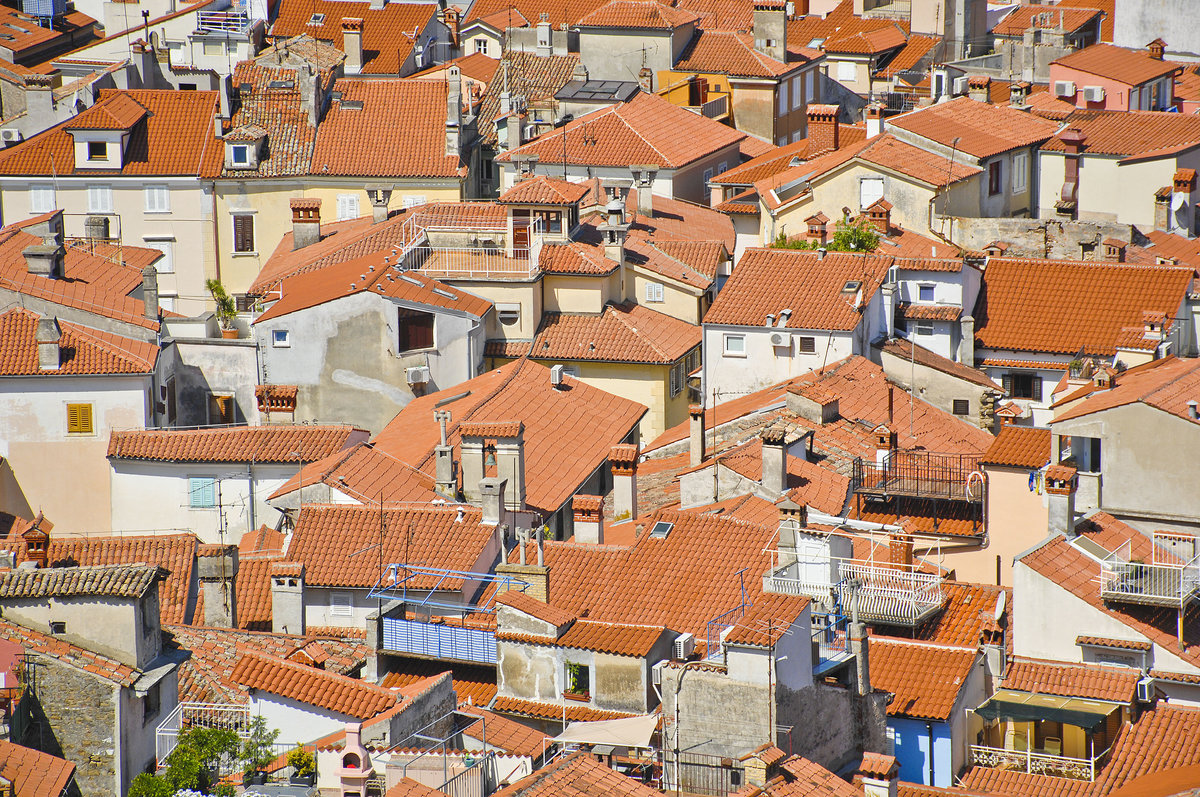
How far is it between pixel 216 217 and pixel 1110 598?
41828mm

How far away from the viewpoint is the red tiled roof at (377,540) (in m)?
40.8

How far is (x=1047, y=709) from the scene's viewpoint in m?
35.8

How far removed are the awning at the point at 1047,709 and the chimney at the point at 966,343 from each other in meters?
21.4

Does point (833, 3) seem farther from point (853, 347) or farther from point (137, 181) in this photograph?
point (853, 347)

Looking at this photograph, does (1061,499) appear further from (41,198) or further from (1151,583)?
(41,198)

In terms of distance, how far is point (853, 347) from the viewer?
54.7m

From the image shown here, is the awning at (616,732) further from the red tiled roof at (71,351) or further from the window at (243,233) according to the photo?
the window at (243,233)

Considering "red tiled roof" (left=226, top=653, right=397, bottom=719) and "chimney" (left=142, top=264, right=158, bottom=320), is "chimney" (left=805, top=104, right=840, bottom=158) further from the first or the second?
"red tiled roof" (left=226, top=653, right=397, bottom=719)

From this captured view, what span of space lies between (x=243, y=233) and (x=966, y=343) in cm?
2733

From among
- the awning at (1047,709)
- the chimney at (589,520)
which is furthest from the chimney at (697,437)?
the awning at (1047,709)

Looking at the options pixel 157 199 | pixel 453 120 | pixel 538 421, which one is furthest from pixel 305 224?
pixel 538 421

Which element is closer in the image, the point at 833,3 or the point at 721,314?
the point at 721,314

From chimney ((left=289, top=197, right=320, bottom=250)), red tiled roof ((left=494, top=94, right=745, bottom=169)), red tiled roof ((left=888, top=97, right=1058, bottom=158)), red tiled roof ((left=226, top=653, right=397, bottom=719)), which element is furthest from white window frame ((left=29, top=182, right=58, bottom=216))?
red tiled roof ((left=226, top=653, right=397, bottom=719))

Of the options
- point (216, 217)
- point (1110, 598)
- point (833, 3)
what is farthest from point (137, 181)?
point (833, 3)
